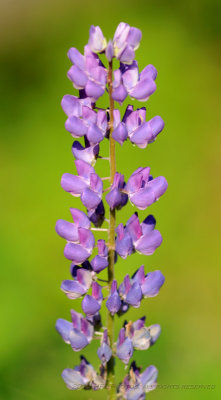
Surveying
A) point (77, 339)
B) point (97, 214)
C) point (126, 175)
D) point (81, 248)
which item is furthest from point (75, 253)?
point (126, 175)

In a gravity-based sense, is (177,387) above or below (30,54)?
below

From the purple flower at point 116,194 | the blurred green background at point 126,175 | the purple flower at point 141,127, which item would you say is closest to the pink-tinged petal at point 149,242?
the purple flower at point 116,194

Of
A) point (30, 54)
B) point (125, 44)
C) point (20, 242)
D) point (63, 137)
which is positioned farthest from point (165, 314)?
point (30, 54)

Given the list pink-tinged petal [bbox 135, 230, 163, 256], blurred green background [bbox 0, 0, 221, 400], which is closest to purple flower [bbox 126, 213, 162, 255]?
pink-tinged petal [bbox 135, 230, 163, 256]

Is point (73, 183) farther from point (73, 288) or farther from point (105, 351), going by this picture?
point (105, 351)

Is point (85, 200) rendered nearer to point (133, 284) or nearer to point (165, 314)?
point (133, 284)
